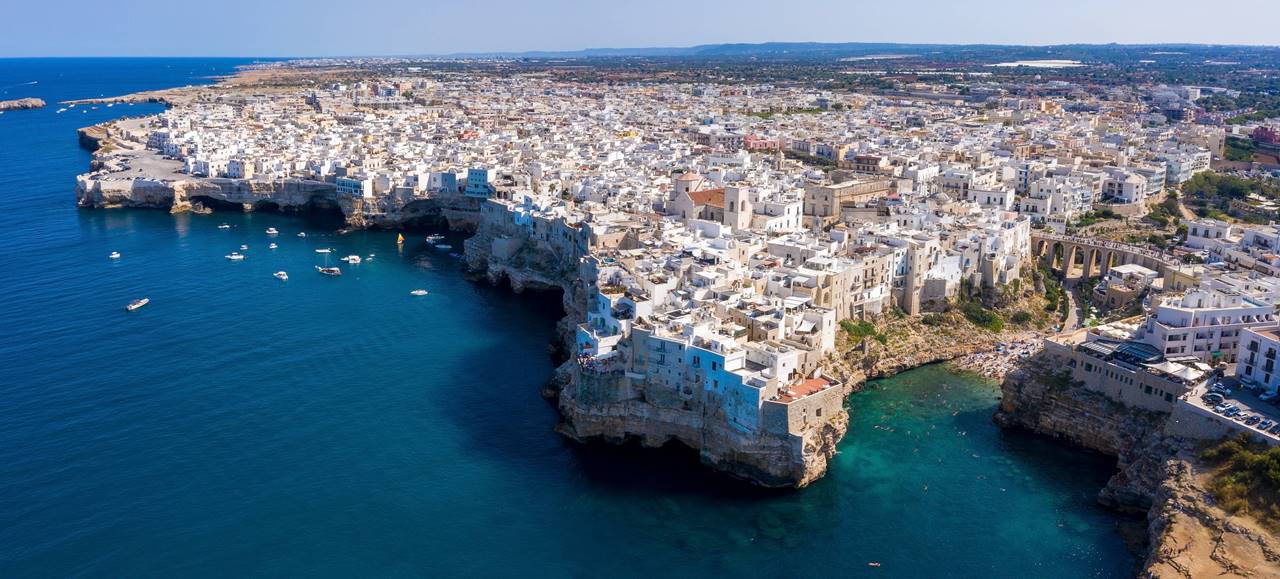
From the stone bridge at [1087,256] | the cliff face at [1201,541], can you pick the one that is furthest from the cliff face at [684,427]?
the stone bridge at [1087,256]

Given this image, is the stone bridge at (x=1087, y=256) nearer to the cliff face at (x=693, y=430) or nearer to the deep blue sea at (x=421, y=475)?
the deep blue sea at (x=421, y=475)

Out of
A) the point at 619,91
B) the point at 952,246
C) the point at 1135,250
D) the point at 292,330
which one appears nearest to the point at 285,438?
the point at 292,330

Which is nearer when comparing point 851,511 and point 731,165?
point 851,511

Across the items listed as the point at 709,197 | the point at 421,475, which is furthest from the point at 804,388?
the point at 709,197

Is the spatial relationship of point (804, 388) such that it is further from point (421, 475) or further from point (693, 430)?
point (421, 475)

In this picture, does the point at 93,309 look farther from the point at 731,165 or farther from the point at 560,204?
the point at 731,165

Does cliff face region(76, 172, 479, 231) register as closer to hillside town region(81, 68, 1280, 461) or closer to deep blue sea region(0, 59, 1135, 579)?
hillside town region(81, 68, 1280, 461)
